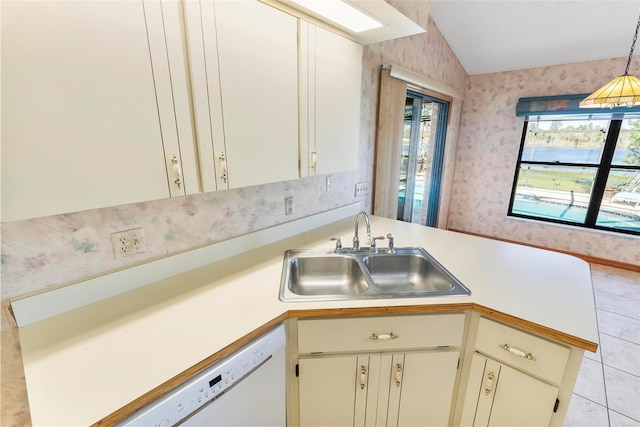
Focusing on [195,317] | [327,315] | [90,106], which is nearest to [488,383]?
[327,315]

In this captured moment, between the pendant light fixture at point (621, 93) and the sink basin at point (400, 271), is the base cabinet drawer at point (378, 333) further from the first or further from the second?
the pendant light fixture at point (621, 93)

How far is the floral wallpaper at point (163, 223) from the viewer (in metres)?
0.96

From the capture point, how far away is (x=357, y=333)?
1164 millimetres

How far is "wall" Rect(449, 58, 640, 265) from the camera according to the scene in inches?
135

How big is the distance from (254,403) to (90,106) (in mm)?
1062

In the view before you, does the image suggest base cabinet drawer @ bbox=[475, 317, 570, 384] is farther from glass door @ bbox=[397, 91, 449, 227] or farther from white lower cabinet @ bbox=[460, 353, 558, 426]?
glass door @ bbox=[397, 91, 449, 227]

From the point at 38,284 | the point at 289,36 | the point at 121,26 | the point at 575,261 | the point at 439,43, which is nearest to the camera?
the point at 121,26

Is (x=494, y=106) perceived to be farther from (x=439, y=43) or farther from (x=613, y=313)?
(x=613, y=313)

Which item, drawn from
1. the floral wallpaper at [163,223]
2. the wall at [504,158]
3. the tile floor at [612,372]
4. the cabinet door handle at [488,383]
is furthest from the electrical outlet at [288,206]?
the wall at [504,158]

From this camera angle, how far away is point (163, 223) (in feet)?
4.14

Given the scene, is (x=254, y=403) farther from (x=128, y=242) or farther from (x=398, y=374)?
(x=128, y=242)

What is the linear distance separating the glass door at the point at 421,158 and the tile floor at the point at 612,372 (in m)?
1.84

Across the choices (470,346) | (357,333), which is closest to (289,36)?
(357,333)

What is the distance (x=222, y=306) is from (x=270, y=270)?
33 centimetres
